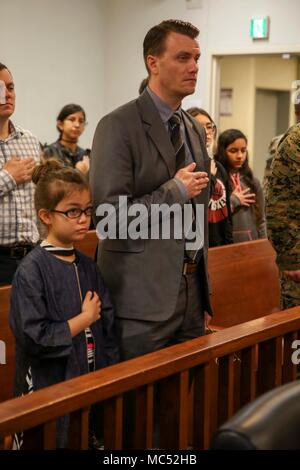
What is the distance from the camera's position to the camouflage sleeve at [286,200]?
2926 mm

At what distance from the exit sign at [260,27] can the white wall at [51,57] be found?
1.60 meters

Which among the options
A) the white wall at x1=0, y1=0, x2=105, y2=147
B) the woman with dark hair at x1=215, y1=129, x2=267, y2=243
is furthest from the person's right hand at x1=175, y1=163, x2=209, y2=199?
the white wall at x1=0, y1=0, x2=105, y2=147

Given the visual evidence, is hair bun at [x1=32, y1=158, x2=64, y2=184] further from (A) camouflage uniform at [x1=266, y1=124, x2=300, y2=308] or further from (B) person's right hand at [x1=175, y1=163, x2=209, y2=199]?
(A) camouflage uniform at [x1=266, y1=124, x2=300, y2=308]

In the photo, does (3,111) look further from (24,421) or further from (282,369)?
(24,421)

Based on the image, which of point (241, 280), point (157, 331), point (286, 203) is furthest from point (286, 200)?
point (241, 280)

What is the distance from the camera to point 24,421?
1584 mm

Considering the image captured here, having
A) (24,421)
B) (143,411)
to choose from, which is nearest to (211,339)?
(143,411)

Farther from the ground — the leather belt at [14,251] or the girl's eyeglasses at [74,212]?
the girl's eyeglasses at [74,212]

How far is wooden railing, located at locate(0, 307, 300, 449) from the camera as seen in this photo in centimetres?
167

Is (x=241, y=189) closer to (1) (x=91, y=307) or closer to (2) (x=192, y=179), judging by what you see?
(2) (x=192, y=179)

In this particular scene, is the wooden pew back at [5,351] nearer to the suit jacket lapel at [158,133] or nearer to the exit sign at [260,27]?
the suit jacket lapel at [158,133]

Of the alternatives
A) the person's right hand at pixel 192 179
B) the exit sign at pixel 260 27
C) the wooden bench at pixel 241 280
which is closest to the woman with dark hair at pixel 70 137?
the wooden bench at pixel 241 280

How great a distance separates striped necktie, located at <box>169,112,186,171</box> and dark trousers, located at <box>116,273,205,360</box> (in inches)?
15.2
